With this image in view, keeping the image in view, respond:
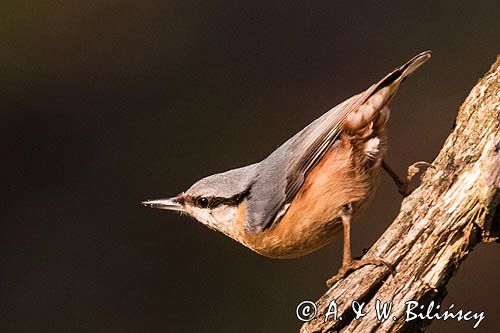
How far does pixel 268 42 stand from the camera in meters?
4.36

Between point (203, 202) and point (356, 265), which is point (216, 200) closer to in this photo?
point (203, 202)

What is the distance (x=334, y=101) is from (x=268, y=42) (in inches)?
26.9

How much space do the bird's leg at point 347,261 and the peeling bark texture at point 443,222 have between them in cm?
2

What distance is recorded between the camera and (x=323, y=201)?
233 cm

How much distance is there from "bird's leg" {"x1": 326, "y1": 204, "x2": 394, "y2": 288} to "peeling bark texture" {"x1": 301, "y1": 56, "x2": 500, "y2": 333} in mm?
16

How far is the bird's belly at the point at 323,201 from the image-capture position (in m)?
2.31

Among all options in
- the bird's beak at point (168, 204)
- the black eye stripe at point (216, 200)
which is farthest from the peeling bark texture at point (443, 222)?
the bird's beak at point (168, 204)

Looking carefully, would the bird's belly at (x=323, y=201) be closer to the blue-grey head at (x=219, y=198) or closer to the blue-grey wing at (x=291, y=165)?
the blue-grey wing at (x=291, y=165)

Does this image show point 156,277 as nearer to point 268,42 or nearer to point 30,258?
point 30,258

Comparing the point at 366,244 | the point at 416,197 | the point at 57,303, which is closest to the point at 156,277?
the point at 57,303

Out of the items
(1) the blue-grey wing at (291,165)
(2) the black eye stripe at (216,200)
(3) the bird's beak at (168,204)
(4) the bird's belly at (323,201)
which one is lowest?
(4) the bird's belly at (323,201)

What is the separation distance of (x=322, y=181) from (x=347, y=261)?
27 cm

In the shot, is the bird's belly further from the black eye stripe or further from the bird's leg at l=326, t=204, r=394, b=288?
the black eye stripe

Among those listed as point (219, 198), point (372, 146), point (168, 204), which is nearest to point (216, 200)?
point (219, 198)
